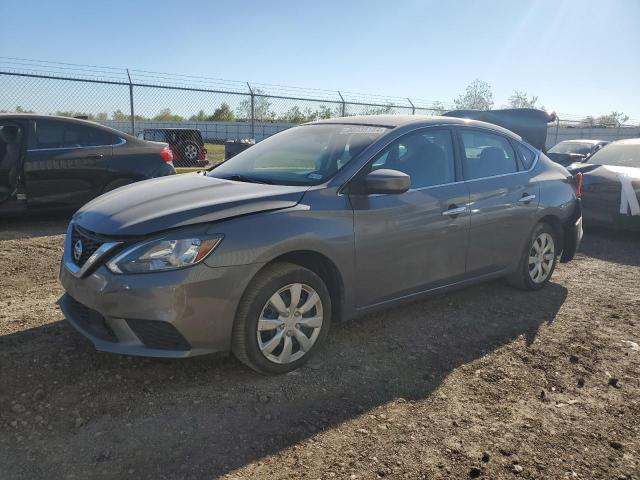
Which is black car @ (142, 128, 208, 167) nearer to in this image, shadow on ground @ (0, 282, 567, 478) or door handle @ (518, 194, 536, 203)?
door handle @ (518, 194, 536, 203)

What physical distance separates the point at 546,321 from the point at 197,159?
45.4 feet

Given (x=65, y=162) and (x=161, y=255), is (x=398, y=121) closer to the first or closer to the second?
(x=161, y=255)

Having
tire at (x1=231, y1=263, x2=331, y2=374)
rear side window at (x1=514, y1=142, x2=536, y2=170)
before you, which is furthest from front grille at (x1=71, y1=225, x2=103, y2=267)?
rear side window at (x1=514, y1=142, x2=536, y2=170)

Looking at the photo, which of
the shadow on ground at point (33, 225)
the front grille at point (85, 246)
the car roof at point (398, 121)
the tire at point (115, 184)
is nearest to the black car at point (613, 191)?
the car roof at point (398, 121)

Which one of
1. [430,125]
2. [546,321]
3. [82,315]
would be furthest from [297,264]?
[546,321]

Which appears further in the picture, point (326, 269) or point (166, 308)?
point (326, 269)

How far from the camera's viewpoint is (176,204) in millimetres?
3123

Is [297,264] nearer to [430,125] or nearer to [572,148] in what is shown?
[430,125]

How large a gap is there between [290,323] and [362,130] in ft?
5.31

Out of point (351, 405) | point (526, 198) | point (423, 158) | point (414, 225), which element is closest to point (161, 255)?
point (351, 405)

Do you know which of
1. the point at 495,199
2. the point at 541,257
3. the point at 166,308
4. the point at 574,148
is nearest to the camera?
the point at 166,308

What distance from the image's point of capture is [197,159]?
1664 centimetres

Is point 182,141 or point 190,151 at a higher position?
point 182,141

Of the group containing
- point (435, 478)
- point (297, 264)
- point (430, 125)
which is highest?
point (430, 125)
